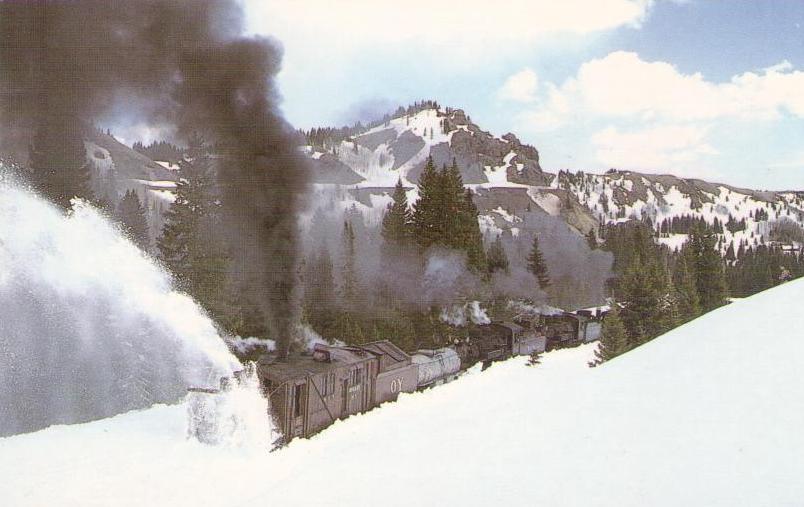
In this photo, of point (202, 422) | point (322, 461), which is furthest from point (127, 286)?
point (322, 461)

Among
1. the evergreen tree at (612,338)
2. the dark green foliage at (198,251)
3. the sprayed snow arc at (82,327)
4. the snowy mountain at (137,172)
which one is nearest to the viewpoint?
the sprayed snow arc at (82,327)

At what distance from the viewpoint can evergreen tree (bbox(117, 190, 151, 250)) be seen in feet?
109

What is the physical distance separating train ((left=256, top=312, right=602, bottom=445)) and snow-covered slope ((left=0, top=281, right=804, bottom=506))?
1.31 m

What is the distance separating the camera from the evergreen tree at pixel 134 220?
33256 mm

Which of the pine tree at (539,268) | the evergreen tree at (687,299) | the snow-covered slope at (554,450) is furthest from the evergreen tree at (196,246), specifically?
the pine tree at (539,268)

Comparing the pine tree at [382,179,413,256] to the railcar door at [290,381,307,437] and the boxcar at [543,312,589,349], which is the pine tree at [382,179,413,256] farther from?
the railcar door at [290,381,307,437]

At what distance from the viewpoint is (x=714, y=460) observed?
7906 mm

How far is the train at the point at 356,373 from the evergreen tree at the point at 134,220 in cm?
1806

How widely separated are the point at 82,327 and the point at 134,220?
18339 millimetres

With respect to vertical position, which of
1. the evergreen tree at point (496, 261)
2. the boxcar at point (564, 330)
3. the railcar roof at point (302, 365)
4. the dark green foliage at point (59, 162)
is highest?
the dark green foliage at point (59, 162)

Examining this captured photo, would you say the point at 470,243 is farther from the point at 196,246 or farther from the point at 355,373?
the point at 355,373

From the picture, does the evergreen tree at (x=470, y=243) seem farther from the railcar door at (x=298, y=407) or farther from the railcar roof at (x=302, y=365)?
the railcar door at (x=298, y=407)

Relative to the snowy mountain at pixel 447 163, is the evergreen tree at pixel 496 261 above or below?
below

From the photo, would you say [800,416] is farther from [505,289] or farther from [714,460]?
A: [505,289]
